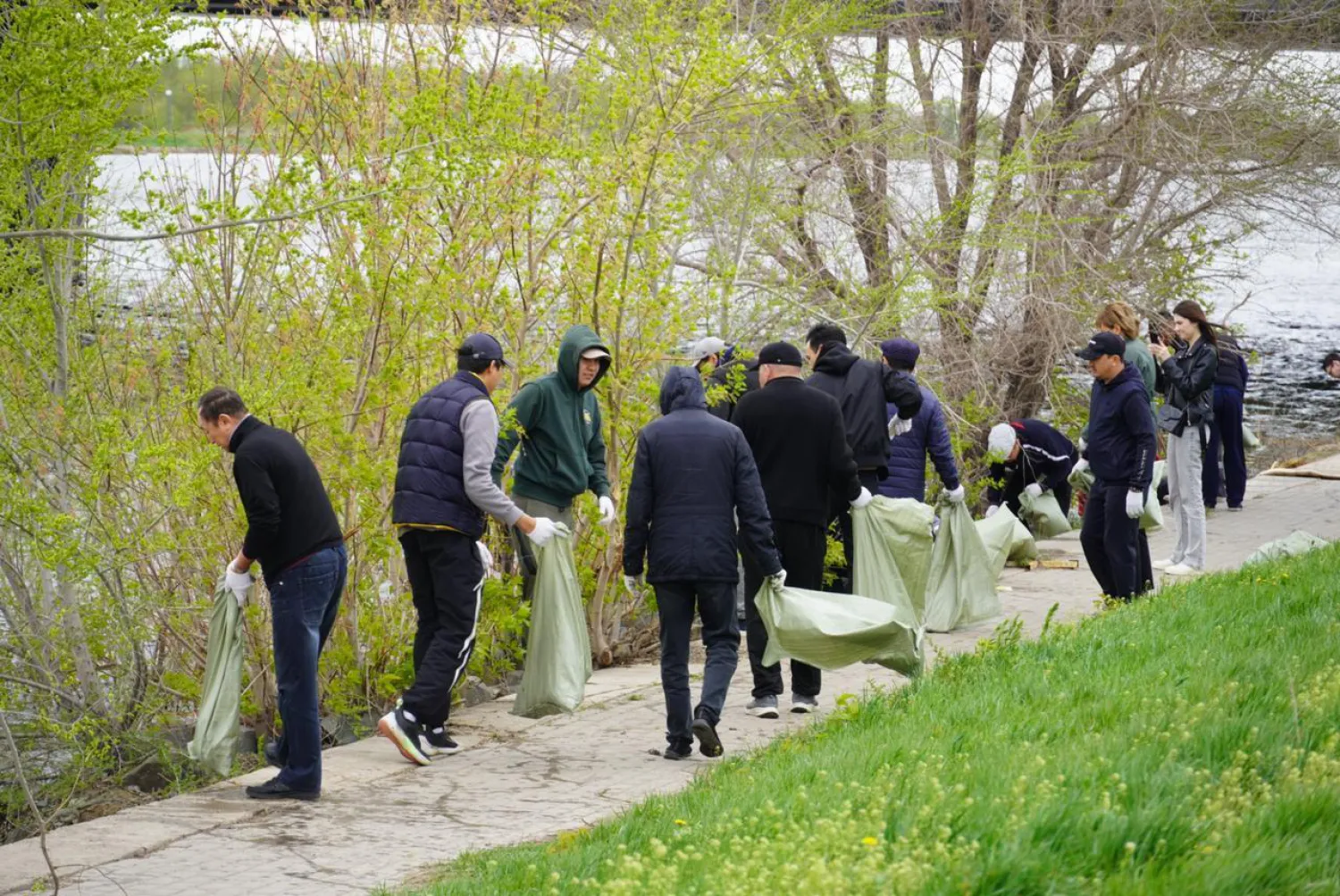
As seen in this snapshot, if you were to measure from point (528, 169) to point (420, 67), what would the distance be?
43.2 inches

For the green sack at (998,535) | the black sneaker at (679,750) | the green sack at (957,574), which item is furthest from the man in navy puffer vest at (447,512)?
the green sack at (998,535)

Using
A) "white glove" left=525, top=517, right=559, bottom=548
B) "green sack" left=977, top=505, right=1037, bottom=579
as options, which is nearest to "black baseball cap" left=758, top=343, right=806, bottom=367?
"white glove" left=525, top=517, right=559, bottom=548

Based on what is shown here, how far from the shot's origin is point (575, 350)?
299 inches

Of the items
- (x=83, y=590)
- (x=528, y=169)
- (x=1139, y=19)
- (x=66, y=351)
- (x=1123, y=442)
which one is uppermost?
(x=1139, y=19)

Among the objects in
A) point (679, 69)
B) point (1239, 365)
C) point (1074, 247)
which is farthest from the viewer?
point (1074, 247)

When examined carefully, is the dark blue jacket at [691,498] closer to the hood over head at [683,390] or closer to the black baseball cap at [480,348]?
the hood over head at [683,390]

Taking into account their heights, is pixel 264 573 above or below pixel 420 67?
below

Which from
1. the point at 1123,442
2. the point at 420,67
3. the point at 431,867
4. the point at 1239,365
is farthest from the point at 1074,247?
the point at 431,867

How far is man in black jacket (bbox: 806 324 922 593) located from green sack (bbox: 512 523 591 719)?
2.04 metres

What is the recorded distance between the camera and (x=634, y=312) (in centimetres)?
883

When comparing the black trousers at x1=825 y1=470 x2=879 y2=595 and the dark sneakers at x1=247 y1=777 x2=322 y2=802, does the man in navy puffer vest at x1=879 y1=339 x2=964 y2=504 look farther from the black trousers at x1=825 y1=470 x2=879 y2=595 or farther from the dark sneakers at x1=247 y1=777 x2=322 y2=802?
the dark sneakers at x1=247 y1=777 x2=322 y2=802

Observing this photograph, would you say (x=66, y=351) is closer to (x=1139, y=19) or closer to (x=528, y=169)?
(x=528, y=169)

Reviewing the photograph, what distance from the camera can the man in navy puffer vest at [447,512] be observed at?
683cm

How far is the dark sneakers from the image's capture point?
20.8 ft
